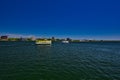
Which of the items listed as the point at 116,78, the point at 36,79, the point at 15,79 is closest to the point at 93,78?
the point at 116,78

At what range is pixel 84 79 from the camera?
68.6ft

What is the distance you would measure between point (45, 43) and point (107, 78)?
111190 millimetres

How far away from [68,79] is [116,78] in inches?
289

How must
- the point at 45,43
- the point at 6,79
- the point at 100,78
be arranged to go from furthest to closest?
the point at 45,43 < the point at 100,78 < the point at 6,79

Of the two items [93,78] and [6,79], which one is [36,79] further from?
[93,78]

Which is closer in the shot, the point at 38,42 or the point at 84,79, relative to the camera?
the point at 84,79

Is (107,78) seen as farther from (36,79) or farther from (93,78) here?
(36,79)

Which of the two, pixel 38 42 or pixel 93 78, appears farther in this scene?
pixel 38 42

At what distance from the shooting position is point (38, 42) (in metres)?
134

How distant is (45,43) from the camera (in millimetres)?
131125

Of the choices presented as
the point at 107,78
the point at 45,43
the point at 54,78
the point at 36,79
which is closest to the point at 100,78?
the point at 107,78

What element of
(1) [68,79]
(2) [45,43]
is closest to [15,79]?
(1) [68,79]

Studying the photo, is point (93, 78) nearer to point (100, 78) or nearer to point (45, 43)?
point (100, 78)

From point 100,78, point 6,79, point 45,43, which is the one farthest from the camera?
point 45,43
